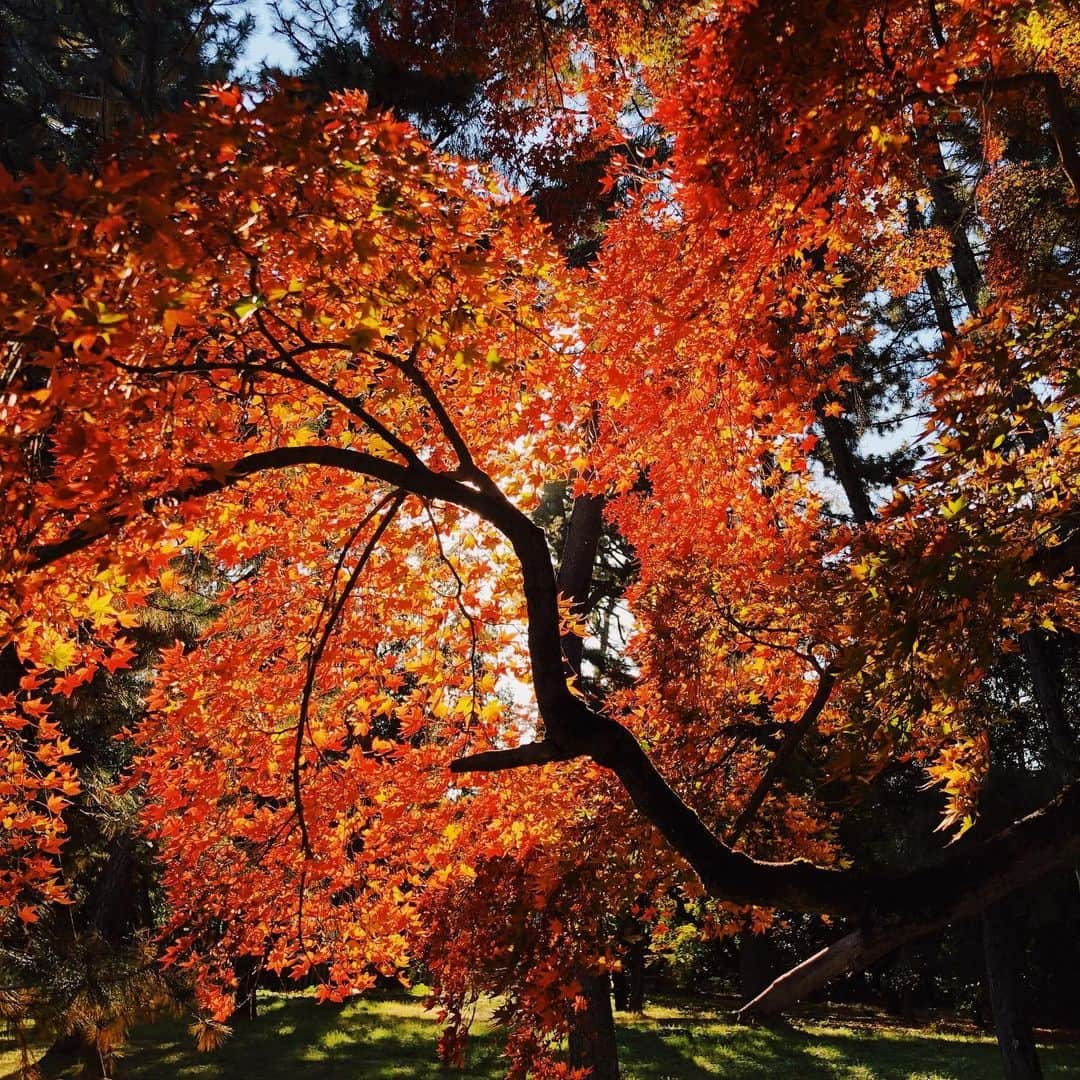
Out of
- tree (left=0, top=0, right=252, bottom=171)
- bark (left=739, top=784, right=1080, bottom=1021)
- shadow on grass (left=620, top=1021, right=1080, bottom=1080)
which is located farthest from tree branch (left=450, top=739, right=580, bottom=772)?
shadow on grass (left=620, top=1021, right=1080, bottom=1080)

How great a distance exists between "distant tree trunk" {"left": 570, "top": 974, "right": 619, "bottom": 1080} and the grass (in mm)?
3416

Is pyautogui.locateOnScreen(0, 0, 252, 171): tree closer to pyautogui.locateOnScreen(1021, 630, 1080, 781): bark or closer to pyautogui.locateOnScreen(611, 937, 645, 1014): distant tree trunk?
pyautogui.locateOnScreen(1021, 630, 1080, 781): bark

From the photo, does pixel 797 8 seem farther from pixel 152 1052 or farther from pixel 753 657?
pixel 152 1052

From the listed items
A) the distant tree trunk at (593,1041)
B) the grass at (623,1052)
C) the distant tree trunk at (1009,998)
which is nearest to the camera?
the distant tree trunk at (593,1041)

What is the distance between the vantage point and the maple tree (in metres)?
3.48

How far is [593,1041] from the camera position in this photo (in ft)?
30.2

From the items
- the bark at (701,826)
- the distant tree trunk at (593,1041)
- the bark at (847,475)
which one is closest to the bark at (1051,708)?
the bark at (847,475)

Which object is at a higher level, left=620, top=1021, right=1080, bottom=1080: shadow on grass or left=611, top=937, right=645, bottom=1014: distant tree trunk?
left=611, top=937, right=645, bottom=1014: distant tree trunk

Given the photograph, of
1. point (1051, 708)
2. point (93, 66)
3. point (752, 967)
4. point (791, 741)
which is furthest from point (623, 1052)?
point (93, 66)

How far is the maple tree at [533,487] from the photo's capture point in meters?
3.48

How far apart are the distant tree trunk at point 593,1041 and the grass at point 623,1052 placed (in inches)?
134

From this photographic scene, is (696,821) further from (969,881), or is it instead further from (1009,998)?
(1009,998)

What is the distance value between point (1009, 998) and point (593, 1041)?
551 centimetres

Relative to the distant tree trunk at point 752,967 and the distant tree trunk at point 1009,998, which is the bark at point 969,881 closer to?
the distant tree trunk at point 1009,998
